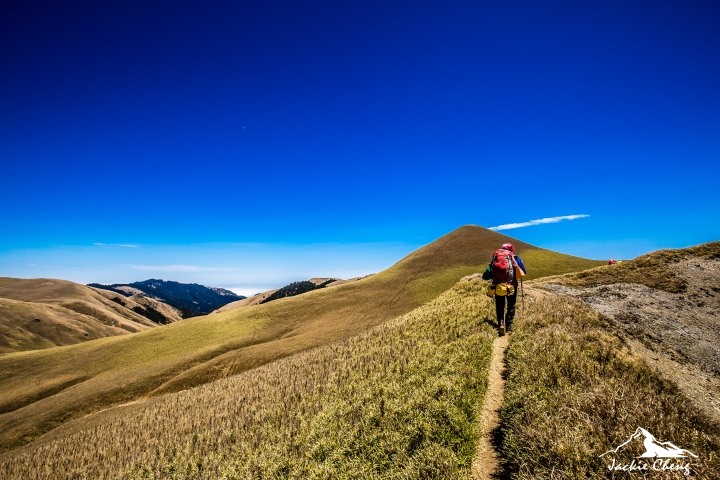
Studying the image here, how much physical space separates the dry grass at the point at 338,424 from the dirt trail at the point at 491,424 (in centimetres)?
23

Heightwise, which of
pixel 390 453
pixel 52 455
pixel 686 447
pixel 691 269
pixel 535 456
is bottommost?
pixel 52 455

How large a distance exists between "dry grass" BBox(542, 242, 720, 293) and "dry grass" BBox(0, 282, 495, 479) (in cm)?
1414

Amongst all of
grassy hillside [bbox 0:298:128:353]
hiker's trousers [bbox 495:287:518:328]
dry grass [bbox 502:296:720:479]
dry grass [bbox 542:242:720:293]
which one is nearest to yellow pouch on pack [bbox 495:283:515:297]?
hiker's trousers [bbox 495:287:518:328]

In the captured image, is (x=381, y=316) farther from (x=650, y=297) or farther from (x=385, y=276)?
(x=650, y=297)

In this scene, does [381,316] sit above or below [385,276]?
below

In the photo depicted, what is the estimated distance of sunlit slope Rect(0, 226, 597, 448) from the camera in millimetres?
45250

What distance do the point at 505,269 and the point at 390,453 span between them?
39.2ft

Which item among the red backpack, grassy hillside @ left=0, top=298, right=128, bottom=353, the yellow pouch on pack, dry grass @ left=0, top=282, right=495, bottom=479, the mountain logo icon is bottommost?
grassy hillside @ left=0, top=298, right=128, bottom=353

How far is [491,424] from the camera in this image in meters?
7.92

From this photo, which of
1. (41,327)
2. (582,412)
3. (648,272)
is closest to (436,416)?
(582,412)

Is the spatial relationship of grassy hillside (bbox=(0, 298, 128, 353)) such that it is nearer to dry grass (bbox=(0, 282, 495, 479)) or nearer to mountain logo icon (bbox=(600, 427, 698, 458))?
dry grass (bbox=(0, 282, 495, 479))

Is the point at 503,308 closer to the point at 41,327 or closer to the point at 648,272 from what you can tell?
the point at 648,272

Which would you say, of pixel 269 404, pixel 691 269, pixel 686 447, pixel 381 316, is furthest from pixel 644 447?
pixel 381 316

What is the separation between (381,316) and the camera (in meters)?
65.9
